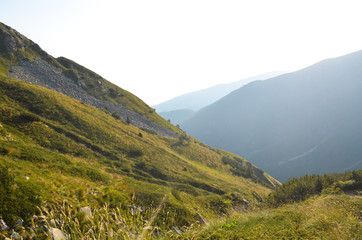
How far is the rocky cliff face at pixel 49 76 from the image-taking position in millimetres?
60750

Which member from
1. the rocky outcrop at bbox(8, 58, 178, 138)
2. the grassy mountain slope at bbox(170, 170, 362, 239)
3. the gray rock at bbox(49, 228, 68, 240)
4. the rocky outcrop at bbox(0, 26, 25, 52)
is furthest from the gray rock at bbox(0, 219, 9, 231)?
the rocky outcrop at bbox(0, 26, 25, 52)

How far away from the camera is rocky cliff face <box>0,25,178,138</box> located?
60750mm

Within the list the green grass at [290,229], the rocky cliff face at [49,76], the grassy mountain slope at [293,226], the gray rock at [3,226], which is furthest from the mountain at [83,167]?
the grassy mountain slope at [293,226]

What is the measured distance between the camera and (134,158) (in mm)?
36719

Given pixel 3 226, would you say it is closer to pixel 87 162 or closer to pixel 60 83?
pixel 87 162

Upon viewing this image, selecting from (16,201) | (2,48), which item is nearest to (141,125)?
(2,48)

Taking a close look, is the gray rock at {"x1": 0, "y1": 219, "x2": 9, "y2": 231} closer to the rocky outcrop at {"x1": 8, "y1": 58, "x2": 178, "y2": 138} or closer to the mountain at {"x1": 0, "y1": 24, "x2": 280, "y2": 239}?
the mountain at {"x1": 0, "y1": 24, "x2": 280, "y2": 239}

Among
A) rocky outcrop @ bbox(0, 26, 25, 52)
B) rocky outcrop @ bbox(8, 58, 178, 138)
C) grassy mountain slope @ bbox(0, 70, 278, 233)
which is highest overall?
rocky outcrop @ bbox(0, 26, 25, 52)

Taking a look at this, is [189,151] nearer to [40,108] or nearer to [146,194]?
[40,108]

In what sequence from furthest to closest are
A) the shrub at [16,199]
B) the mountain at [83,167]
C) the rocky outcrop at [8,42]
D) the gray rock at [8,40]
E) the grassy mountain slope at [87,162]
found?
the gray rock at [8,40] → the rocky outcrop at [8,42] → the grassy mountain slope at [87,162] → the mountain at [83,167] → the shrub at [16,199]

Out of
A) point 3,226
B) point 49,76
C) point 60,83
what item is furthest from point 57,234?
point 49,76

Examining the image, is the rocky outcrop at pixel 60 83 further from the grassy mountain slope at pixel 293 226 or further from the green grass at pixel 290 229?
the green grass at pixel 290 229

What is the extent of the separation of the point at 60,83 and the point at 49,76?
4.45 m

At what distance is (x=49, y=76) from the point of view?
66.2 m
